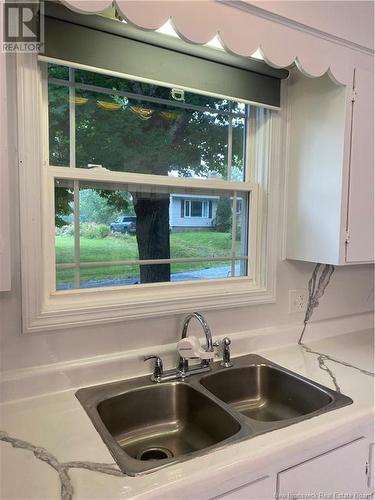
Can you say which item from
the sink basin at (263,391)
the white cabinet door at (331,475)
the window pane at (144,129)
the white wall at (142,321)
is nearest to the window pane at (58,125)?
the window pane at (144,129)

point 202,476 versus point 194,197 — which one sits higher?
point 194,197

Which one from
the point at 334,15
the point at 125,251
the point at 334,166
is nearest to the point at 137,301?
the point at 125,251

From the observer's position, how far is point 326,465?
1036mm

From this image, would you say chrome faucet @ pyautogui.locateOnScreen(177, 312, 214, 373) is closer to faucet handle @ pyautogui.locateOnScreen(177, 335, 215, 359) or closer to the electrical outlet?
faucet handle @ pyautogui.locateOnScreen(177, 335, 215, 359)

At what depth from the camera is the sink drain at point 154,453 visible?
3.75ft

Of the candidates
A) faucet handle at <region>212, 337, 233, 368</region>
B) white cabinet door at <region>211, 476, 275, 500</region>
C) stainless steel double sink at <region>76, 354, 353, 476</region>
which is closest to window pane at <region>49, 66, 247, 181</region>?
faucet handle at <region>212, 337, 233, 368</region>

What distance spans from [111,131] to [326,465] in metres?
1.35

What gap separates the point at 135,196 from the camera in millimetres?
1455

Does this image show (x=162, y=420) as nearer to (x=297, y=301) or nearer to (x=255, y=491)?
(x=255, y=491)

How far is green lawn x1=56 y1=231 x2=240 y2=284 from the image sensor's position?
1.34 m

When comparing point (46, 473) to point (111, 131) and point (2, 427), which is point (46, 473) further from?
point (111, 131)

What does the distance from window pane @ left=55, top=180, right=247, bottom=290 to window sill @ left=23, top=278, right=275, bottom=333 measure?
50 millimetres

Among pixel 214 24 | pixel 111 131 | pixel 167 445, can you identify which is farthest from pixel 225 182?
pixel 167 445

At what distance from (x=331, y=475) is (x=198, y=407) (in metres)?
0.45
